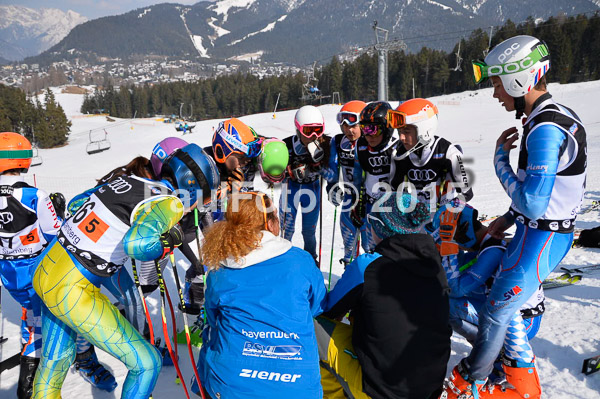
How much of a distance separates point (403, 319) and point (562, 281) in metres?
3.62

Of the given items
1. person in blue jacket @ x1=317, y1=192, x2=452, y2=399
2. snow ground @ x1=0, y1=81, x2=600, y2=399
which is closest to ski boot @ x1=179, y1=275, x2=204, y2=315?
snow ground @ x1=0, y1=81, x2=600, y2=399

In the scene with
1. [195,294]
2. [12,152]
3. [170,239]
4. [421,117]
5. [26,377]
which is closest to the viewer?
[170,239]

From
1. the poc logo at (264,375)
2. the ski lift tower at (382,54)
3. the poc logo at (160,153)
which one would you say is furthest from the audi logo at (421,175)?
the ski lift tower at (382,54)

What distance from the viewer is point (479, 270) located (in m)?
3.09

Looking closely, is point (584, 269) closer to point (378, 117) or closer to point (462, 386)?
point (462, 386)

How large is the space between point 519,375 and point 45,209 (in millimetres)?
4352

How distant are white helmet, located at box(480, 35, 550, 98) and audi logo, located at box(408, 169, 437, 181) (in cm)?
156

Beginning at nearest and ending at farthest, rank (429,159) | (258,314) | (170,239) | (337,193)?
(258,314) < (170,239) < (429,159) < (337,193)

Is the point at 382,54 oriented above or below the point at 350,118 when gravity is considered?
above

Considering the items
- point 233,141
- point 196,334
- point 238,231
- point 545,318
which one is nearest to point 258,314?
point 238,231

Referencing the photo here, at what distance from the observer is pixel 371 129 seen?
15.3 feet

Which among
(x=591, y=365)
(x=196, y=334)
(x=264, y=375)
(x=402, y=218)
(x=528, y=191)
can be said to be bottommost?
(x=196, y=334)

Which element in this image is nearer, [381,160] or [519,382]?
[519,382]

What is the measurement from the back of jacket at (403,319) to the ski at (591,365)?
164 cm
